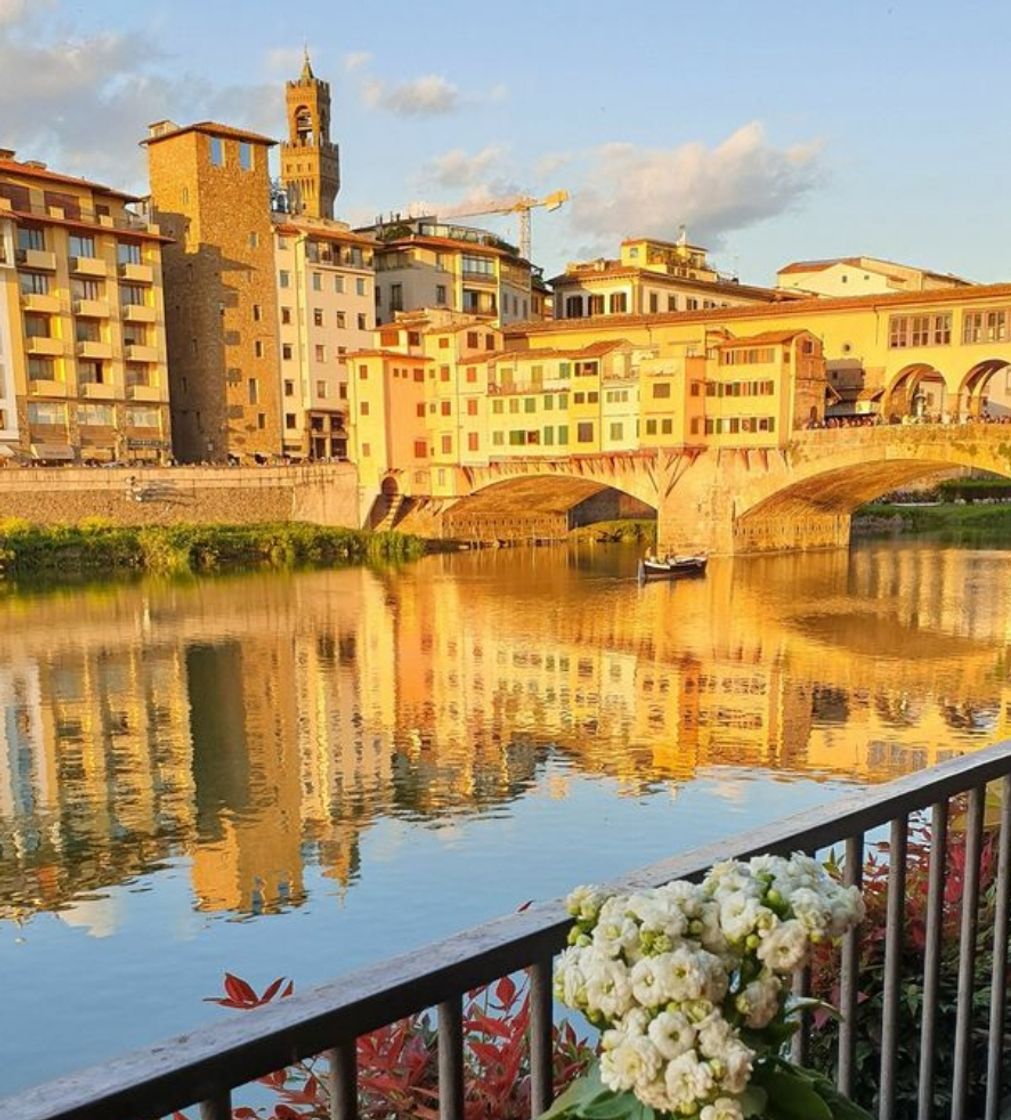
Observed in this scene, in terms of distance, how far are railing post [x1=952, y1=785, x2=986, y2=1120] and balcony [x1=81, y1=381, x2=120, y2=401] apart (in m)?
41.5


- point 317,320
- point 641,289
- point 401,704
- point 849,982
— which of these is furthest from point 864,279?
point 849,982

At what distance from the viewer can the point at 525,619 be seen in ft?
81.0

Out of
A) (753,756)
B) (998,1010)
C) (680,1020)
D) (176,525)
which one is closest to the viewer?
(680,1020)

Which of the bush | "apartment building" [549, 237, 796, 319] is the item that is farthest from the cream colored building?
the bush

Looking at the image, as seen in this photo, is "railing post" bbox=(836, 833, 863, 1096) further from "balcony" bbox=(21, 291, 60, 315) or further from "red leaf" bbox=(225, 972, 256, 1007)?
"balcony" bbox=(21, 291, 60, 315)

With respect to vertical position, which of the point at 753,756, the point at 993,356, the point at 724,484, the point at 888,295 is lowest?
the point at 753,756

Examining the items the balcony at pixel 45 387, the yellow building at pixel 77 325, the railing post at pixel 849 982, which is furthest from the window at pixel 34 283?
the railing post at pixel 849 982

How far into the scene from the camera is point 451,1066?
136 centimetres

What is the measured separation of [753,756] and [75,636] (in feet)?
51.9

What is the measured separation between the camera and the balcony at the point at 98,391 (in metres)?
39.5

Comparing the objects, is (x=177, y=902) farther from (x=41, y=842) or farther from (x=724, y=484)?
(x=724, y=484)

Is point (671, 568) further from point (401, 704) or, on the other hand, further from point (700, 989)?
point (700, 989)

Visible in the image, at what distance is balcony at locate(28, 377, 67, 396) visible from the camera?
38031mm

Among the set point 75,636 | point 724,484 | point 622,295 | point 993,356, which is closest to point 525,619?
point 75,636
